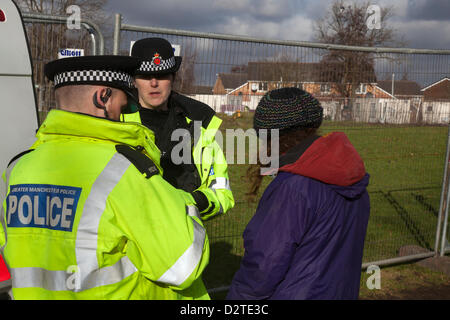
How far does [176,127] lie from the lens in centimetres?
309

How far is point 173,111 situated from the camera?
125 inches

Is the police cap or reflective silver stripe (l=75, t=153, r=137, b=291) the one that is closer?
reflective silver stripe (l=75, t=153, r=137, b=291)

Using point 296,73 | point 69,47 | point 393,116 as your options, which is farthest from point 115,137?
point 393,116

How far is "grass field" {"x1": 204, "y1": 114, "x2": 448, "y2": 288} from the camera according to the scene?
4.88 m

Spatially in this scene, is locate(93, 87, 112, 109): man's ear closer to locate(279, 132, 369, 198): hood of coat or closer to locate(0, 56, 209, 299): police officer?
locate(0, 56, 209, 299): police officer

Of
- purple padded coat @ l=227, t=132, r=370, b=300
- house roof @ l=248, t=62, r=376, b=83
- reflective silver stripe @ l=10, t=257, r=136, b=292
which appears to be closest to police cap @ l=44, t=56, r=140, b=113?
reflective silver stripe @ l=10, t=257, r=136, b=292

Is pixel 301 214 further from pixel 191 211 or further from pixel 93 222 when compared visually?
pixel 93 222

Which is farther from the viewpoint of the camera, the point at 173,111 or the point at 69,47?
the point at 69,47

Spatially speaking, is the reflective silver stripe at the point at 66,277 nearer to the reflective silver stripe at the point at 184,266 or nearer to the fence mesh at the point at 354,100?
the reflective silver stripe at the point at 184,266

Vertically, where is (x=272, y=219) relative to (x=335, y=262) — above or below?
above

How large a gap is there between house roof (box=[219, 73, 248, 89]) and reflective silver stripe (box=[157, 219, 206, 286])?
259 centimetres

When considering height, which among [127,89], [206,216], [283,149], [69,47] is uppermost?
[69,47]

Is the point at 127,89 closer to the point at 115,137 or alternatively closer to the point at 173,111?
the point at 115,137
